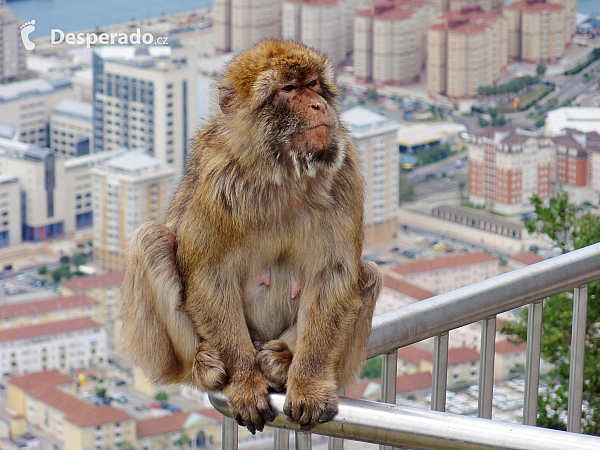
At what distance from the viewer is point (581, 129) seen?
57.3 ft

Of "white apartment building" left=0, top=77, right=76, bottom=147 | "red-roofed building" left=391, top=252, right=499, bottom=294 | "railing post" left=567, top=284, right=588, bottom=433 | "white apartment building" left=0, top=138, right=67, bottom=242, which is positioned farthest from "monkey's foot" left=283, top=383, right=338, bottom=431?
"white apartment building" left=0, top=77, right=76, bottom=147

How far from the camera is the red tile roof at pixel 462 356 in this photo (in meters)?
11.5

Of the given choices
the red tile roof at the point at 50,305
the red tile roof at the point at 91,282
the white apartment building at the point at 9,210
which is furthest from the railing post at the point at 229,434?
the white apartment building at the point at 9,210

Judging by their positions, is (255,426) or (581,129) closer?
(255,426)

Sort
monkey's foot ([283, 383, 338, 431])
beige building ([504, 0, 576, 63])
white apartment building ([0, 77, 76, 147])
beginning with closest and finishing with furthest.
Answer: monkey's foot ([283, 383, 338, 431]) < beige building ([504, 0, 576, 63]) < white apartment building ([0, 77, 76, 147])

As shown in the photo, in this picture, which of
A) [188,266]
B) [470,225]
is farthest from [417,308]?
[470,225]

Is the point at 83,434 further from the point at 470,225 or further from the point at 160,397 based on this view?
the point at 470,225

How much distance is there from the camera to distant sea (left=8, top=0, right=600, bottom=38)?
20.9 meters

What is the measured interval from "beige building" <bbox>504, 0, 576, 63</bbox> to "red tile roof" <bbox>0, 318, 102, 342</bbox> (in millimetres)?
10978

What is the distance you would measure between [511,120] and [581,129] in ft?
12.2

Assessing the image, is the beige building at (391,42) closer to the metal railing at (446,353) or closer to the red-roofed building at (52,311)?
the red-roofed building at (52,311)

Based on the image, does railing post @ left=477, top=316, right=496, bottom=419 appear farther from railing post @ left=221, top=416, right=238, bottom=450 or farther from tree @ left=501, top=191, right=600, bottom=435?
tree @ left=501, top=191, right=600, bottom=435

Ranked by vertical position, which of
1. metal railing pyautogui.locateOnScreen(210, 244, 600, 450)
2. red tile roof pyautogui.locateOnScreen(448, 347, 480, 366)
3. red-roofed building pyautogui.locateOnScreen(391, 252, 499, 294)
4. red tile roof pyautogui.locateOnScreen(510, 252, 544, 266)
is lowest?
red-roofed building pyautogui.locateOnScreen(391, 252, 499, 294)

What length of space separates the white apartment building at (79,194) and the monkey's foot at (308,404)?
19.9 meters
